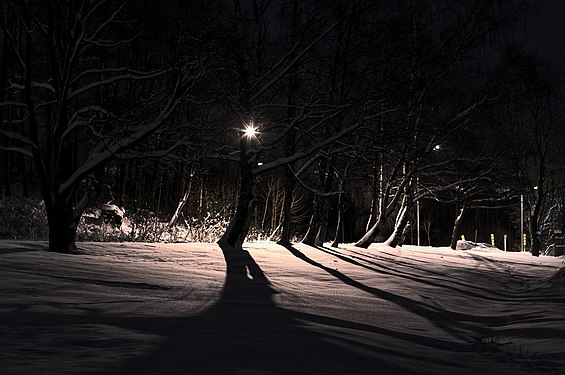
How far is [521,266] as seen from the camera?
2081 centimetres

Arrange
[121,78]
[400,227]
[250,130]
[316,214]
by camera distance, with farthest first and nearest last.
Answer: [400,227], [316,214], [250,130], [121,78]

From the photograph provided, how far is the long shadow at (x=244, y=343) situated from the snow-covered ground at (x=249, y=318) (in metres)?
0.02

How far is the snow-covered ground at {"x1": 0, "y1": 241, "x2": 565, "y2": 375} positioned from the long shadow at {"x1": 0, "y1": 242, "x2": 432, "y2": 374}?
15 mm

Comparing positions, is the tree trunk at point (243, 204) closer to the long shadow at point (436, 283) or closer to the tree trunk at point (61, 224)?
the long shadow at point (436, 283)

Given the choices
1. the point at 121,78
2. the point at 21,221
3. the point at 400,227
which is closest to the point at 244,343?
the point at 121,78

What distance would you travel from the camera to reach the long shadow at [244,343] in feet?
13.0

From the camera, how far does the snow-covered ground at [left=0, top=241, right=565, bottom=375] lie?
13.7ft

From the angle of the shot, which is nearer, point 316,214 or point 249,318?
point 249,318

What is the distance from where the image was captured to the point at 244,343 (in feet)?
15.8

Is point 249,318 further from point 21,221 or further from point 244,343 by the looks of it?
point 21,221

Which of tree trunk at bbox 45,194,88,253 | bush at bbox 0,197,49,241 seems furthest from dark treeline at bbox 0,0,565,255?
bush at bbox 0,197,49,241

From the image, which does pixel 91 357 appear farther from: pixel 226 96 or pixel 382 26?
pixel 382 26

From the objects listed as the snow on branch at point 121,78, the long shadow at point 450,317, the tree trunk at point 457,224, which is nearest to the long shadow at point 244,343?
the long shadow at point 450,317

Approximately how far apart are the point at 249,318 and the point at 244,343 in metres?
1.47
